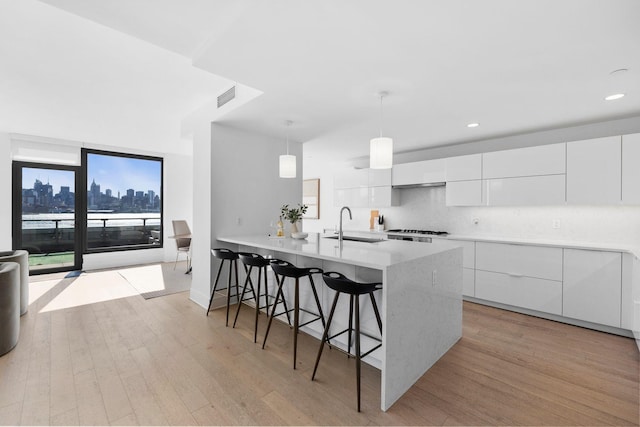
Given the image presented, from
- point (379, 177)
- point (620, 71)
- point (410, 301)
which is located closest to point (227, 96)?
point (410, 301)

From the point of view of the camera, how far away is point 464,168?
14.0ft

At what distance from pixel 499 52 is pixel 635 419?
2.55 metres

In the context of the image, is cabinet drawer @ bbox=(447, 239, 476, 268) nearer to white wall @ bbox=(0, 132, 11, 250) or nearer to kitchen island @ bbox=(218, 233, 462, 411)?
kitchen island @ bbox=(218, 233, 462, 411)

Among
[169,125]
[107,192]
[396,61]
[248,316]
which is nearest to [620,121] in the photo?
[396,61]

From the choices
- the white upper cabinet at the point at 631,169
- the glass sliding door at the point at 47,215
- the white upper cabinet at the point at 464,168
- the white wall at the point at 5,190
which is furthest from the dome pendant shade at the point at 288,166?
the white wall at the point at 5,190

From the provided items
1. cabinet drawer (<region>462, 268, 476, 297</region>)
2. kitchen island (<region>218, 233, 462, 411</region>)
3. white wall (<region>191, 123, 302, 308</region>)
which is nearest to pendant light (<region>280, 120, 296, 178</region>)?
white wall (<region>191, 123, 302, 308</region>)

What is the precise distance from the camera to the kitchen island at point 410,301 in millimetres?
1881

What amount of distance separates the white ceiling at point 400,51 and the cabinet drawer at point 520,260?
1.61 metres

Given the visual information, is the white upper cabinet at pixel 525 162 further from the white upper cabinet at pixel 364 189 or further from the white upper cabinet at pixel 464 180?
the white upper cabinet at pixel 364 189

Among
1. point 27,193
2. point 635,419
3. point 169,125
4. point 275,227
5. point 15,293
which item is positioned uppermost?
point 169,125

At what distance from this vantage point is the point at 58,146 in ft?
18.1

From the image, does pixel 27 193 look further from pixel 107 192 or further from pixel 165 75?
pixel 165 75

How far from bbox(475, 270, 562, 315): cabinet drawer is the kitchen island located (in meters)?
1.26

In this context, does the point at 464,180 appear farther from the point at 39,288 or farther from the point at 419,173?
the point at 39,288
